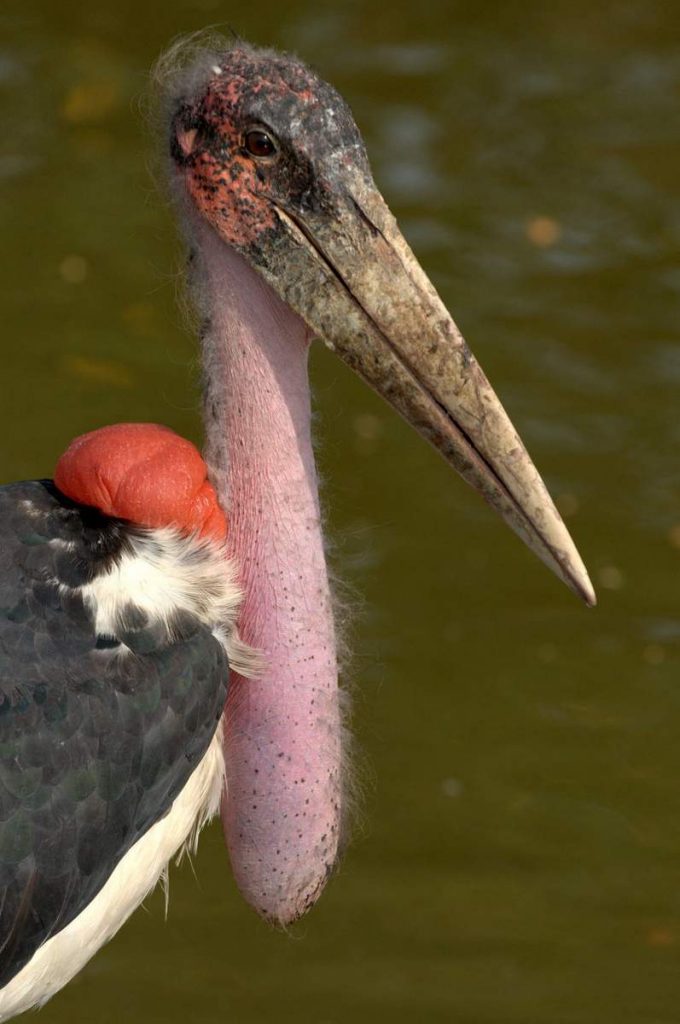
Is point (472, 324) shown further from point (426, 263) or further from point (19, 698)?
point (19, 698)

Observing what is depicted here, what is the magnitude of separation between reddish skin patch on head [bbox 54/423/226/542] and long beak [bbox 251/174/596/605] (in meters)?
0.32

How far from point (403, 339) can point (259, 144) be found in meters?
0.39

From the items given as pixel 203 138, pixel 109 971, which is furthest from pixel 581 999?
pixel 203 138

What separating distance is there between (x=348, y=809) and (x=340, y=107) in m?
1.26

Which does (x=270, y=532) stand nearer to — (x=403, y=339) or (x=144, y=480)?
(x=144, y=480)

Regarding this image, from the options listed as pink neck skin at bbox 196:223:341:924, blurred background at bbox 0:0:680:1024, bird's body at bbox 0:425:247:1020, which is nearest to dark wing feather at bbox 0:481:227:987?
bird's body at bbox 0:425:247:1020

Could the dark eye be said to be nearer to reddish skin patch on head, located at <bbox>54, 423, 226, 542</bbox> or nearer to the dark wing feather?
reddish skin patch on head, located at <bbox>54, 423, 226, 542</bbox>

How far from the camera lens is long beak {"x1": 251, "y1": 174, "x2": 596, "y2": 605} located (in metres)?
3.11

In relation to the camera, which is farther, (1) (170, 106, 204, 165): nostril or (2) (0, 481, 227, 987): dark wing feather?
(1) (170, 106, 204, 165): nostril

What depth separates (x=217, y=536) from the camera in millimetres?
3213

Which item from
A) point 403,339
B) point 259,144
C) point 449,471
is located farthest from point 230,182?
point 449,471

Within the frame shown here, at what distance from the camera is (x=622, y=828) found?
5.07 metres

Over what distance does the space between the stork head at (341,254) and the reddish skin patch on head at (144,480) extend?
1.04ft

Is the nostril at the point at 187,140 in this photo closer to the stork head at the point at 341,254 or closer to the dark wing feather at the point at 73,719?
the stork head at the point at 341,254
